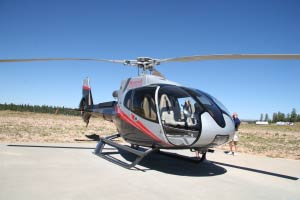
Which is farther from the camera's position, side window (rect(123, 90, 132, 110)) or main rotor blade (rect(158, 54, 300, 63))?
side window (rect(123, 90, 132, 110))

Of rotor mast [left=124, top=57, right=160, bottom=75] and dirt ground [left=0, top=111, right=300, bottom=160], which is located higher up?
rotor mast [left=124, top=57, right=160, bottom=75]

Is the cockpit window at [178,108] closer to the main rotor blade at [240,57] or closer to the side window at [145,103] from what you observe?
the side window at [145,103]

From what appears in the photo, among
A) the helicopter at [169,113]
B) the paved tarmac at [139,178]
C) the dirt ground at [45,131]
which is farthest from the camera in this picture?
the dirt ground at [45,131]

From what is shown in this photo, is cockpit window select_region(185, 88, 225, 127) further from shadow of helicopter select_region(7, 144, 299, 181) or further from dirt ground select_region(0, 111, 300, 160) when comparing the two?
dirt ground select_region(0, 111, 300, 160)

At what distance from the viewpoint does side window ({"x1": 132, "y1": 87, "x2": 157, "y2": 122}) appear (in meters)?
7.65

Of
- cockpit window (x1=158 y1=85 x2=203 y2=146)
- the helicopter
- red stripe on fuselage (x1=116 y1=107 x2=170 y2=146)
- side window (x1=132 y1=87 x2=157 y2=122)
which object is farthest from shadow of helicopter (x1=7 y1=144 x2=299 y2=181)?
side window (x1=132 y1=87 x2=157 y2=122)

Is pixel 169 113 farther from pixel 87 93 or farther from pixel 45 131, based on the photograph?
pixel 45 131

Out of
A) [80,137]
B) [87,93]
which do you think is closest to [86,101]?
[87,93]

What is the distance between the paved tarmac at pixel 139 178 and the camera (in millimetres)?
5402

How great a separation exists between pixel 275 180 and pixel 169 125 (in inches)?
115

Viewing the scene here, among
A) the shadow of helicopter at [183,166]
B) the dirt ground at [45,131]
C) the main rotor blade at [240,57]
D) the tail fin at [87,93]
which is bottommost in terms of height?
the shadow of helicopter at [183,166]

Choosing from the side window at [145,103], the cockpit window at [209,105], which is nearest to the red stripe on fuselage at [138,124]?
the side window at [145,103]

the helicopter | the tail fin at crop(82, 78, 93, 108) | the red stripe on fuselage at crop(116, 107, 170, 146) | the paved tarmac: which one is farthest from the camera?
the tail fin at crop(82, 78, 93, 108)

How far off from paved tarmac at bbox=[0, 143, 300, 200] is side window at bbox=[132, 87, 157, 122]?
1.45 meters
